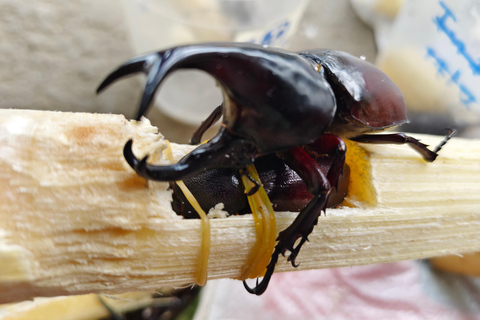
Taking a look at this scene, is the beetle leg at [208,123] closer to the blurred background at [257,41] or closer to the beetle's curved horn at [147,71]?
the beetle's curved horn at [147,71]

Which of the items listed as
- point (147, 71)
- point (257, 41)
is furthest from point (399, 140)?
point (257, 41)

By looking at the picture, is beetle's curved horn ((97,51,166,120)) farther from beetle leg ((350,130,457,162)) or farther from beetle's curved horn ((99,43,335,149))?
beetle leg ((350,130,457,162))

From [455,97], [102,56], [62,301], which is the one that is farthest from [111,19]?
[455,97]

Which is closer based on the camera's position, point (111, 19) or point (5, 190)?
point (5, 190)

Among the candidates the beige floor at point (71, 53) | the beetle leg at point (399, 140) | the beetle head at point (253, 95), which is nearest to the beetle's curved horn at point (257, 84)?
the beetle head at point (253, 95)

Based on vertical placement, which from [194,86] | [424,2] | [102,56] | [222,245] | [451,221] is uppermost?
[424,2]

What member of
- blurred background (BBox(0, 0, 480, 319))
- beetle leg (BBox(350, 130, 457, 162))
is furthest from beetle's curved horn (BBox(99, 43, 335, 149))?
blurred background (BBox(0, 0, 480, 319))

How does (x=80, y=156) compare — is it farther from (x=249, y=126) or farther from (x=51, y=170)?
(x=249, y=126)
